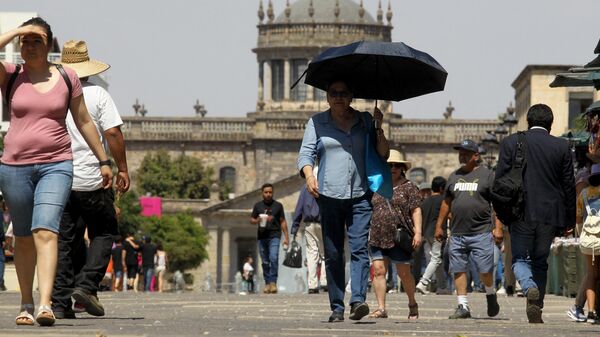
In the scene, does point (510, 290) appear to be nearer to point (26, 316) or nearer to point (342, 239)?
point (342, 239)

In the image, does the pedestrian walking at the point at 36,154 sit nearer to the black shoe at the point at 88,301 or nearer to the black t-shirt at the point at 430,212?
the black shoe at the point at 88,301

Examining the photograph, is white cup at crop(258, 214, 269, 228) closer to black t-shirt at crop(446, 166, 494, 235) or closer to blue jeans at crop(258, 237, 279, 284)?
blue jeans at crop(258, 237, 279, 284)

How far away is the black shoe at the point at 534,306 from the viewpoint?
56.6 feet

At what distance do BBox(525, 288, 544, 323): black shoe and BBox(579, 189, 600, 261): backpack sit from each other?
828 mm

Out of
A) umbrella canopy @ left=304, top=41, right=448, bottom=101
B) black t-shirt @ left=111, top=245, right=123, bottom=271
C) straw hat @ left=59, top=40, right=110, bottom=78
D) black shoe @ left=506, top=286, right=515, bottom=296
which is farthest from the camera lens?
black t-shirt @ left=111, top=245, right=123, bottom=271

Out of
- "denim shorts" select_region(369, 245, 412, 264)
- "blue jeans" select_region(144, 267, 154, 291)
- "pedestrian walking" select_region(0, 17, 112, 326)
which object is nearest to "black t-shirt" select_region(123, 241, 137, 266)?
"blue jeans" select_region(144, 267, 154, 291)

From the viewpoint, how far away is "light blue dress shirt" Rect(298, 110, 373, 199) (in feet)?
55.3

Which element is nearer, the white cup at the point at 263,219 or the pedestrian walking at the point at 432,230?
the pedestrian walking at the point at 432,230

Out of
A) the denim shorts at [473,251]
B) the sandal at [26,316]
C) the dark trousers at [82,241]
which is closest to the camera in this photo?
the sandal at [26,316]

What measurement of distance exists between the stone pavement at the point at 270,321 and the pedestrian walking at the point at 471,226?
40 centimetres

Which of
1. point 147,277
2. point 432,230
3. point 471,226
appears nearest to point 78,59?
point 471,226

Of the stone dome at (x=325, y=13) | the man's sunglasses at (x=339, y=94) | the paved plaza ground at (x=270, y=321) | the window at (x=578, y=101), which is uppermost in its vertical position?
the stone dome at (x=325, y=13)

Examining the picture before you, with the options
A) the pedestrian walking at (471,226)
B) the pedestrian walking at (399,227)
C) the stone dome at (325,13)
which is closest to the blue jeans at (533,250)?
the pedestrian walking at (399,227)

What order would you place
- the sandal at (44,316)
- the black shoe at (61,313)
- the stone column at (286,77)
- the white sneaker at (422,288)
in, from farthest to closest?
the stone column at (286,77) < the white sneaker at (422,288) < the black shoe at (61,313) < the sandal at (44,316)
